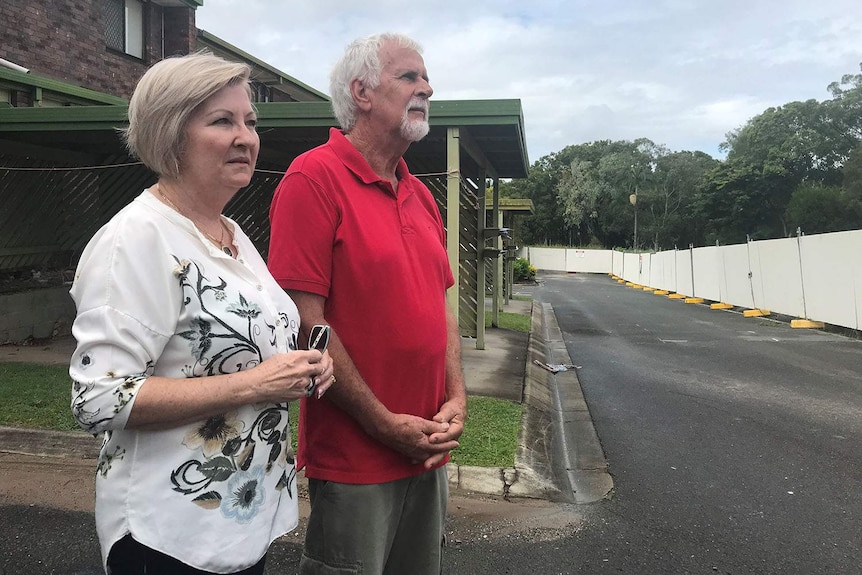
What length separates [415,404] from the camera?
1843mm

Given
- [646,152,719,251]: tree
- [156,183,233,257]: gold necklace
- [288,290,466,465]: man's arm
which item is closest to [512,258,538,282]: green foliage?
[288,290,466,465]: man's arm

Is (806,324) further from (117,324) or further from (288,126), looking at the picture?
(117,324)

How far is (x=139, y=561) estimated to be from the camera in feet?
4.22

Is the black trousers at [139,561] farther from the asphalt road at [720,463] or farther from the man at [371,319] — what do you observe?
the asphalt road at [720,463]

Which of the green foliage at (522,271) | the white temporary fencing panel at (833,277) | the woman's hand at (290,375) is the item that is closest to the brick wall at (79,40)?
the woman's hand at (290,375)

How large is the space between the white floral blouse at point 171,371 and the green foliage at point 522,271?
1096 inches

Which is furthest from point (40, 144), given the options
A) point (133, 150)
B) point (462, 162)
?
point (133, 150)

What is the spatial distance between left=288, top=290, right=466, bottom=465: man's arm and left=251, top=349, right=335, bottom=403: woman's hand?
0.71 feet

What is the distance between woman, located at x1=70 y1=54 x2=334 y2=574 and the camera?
4.03ft

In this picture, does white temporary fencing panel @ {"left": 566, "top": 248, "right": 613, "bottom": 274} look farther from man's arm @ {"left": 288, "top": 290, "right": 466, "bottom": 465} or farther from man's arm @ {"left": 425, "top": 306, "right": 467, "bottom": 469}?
man's arm @ {"left": 288, "top": 290, "right": 466, "bottom": 465}

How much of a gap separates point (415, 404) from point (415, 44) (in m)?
1.13

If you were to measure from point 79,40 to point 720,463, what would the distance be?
1155 cm

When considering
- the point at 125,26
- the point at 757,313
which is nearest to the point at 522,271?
the point at 757,313

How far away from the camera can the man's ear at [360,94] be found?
190 centimetres
